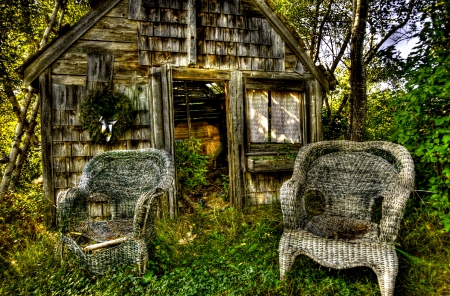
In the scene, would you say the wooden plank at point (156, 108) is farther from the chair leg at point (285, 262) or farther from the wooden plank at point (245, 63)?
the chair leg at point (285, 262)

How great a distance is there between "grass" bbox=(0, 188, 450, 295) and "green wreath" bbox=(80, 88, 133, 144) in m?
1.41

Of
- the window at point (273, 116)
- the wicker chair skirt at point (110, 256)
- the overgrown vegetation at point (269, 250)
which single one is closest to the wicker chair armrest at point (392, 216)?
the overgrown vegetation at point (269, 250)

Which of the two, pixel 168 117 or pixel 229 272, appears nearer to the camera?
pixel 229 272

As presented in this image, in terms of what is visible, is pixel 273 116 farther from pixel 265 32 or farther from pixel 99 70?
pixel 99 70

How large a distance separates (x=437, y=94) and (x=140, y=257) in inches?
120

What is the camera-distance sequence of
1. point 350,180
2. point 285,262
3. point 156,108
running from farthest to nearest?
point 156,108
point 350,180
point 285,262

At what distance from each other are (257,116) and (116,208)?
2.58 meters

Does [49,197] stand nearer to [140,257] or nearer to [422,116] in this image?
[140,257]

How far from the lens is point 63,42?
142 inches

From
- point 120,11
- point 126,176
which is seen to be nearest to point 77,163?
point 126,176

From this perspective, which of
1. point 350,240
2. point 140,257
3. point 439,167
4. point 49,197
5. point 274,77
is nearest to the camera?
point 350,240

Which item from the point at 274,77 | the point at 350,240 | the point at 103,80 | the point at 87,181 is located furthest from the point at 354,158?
A: the point at 103,80

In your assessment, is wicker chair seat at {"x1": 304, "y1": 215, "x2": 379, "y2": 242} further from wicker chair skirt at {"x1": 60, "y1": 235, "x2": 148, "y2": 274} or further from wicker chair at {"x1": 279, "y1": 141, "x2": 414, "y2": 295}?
wicker chair skirt at {"x1": 60, "y1": 235, "x2": 148, "y2": 274}

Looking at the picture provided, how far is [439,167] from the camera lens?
8.62ft
